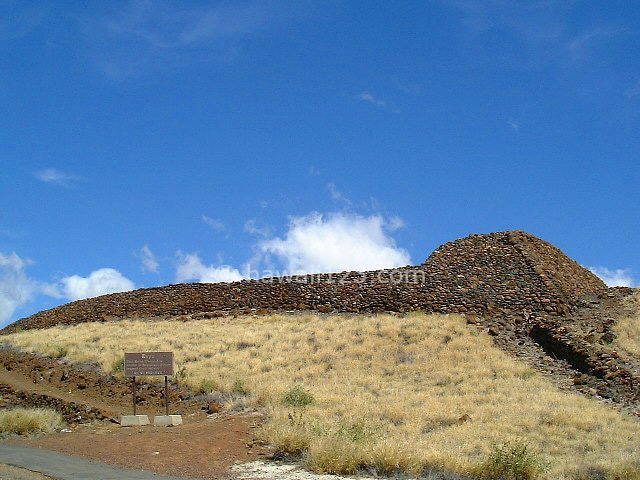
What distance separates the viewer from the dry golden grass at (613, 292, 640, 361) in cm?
2262

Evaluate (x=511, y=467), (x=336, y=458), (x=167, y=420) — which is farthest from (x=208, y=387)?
(x=511, y=467)

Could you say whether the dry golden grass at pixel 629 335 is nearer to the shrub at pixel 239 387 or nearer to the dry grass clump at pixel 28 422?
the shrub at pixel 239 387

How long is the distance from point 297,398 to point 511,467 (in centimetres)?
683

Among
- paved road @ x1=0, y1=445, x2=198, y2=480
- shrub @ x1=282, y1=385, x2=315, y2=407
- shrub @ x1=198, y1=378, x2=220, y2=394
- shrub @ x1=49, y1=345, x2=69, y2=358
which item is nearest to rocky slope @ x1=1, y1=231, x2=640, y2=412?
shrub @ x1=49, y1=345, x2=69, y2=358

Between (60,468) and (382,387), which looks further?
(382,387)

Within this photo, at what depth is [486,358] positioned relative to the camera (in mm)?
22203

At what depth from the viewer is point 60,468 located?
1186 centimetres

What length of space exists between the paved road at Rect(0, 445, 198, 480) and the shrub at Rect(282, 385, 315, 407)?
18.1ft

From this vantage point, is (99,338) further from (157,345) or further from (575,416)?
(575,416)

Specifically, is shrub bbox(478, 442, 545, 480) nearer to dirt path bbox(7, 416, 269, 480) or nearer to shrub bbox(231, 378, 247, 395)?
dirt path bbox(7, 416, 269, 480)

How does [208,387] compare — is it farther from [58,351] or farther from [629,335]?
[629,335]

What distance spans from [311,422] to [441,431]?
2786 millimetres

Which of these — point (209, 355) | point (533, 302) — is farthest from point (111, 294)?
point (533, 302)

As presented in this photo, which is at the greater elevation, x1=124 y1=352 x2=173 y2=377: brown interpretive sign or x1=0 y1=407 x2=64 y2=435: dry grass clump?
x1=124 y1=352 x2=173 y2=377: brown interpretive sign
